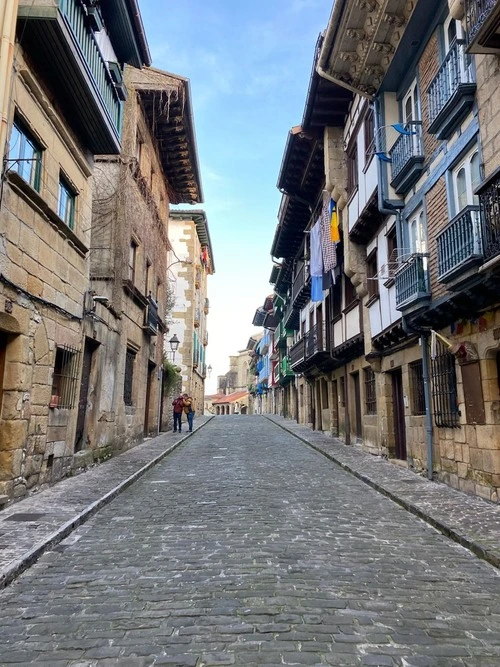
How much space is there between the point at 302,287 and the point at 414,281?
13751 mm

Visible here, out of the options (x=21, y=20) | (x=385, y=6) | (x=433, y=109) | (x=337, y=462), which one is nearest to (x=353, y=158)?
(x=385, y=6)

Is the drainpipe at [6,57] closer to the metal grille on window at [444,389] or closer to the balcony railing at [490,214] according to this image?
the balcony railing at [490,214]

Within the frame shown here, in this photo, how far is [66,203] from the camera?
32.1 feet

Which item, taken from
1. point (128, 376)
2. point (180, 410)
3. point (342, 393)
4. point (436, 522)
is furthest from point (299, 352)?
point (436, 522)

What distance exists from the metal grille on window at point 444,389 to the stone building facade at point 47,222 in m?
6.82

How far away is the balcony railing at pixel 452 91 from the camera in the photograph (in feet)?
26.0

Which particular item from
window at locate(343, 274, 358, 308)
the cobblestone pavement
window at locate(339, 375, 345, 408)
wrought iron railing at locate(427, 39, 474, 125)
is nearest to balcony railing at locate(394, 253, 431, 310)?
wrought iron railing at locate(427, 39, 474, 125)

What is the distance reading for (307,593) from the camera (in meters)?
4.04

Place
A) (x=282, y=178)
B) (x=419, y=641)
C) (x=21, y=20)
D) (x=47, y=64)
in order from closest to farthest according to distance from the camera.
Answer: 1. (x=419, y=641)
2. (x=21, y=20)
3. (x=47, y=64)
4. (x=282, y=178)

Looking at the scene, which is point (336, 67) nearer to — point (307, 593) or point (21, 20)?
point (21, 20)

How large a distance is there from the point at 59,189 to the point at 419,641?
873 centimetres

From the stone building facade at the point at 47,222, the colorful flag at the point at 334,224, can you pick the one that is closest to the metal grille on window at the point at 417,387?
the colorful flag at the point at 334,224

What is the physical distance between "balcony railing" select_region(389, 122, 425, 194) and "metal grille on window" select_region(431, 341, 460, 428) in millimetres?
3461

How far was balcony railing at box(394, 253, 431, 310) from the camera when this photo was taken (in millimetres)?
9352
